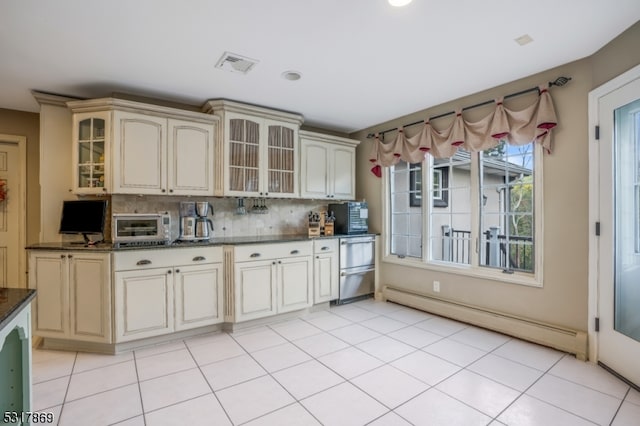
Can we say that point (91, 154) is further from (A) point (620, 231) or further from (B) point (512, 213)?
(A) point (620, 231)

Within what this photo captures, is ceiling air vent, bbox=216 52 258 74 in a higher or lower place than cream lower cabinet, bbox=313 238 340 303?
higher

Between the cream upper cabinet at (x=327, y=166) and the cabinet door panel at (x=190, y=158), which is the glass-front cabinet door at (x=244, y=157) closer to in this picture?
the cabinet door panel at (x=190, y=158)

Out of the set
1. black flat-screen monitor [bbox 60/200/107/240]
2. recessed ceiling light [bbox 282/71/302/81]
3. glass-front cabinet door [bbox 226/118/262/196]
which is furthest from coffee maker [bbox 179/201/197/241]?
recessed ceiling light [bbox 282/71/302/81]

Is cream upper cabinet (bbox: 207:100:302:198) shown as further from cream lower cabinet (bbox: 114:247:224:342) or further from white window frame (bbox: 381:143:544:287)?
white window frame (bbox: 381:143:544:287)

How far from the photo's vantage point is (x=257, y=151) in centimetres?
367

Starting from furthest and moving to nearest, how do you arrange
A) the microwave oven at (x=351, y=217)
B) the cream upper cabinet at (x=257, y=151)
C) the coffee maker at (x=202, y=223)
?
the microwave oven at (x=351, y=217), the cream upper cabinet at (x=257, y=151), the coffee maker at (x=202, y=223)

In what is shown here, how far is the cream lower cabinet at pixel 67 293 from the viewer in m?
2.72

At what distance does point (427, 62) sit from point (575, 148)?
4.71 ft

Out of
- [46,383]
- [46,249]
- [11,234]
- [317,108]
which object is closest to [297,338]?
[46,383]

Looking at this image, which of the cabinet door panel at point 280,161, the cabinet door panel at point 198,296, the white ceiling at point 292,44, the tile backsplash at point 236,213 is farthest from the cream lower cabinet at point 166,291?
the white ceiling at point 292,44

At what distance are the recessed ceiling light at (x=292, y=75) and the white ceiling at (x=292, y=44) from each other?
0.16 ft

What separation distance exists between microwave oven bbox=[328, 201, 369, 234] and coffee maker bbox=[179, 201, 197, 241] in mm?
1922

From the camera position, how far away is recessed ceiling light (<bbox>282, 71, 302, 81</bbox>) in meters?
2.82

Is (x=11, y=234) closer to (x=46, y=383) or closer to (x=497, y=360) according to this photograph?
(x=46, y=383)
